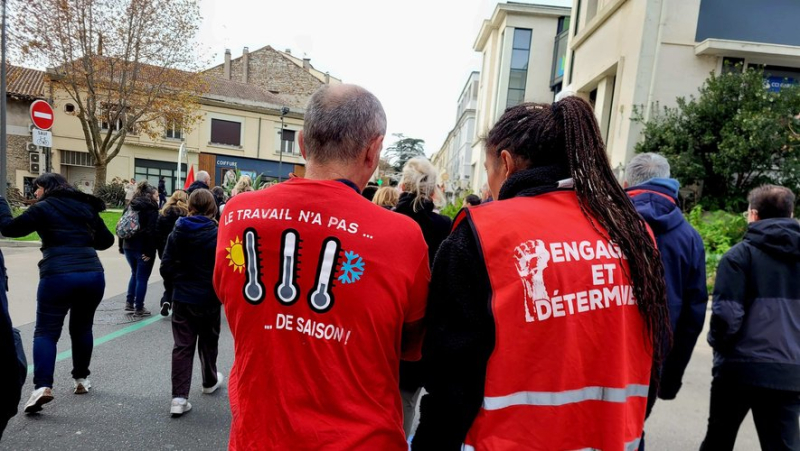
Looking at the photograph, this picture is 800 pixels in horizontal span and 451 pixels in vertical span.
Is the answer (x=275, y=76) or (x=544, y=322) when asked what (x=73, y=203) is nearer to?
(x=544, y=322)

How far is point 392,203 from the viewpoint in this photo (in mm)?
3846

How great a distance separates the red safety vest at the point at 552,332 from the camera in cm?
112

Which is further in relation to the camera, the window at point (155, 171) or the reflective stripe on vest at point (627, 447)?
the window at point (155, 171)

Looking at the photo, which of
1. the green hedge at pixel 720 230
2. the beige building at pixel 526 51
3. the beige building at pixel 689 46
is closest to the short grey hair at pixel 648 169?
the green hedge at pixel 720 230

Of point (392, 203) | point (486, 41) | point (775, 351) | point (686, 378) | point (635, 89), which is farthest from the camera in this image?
point (486, 41)

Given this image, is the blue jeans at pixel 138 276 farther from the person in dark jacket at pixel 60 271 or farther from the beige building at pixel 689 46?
the beige building at pixel 689 46

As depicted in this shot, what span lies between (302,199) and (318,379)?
21.3 inches

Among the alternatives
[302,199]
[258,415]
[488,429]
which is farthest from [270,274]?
[488,429]

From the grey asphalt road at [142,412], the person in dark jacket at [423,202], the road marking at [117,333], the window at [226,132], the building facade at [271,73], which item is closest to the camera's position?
the person in dark jacket at [423,202]

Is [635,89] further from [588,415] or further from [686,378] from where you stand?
[588,415]

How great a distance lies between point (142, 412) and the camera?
3.59 metres

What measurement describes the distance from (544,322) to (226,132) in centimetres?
3491

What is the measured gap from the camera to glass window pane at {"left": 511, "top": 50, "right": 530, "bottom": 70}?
25.5 meters

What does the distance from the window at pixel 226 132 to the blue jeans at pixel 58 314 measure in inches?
1238
